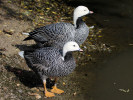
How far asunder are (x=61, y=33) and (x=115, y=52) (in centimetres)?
248

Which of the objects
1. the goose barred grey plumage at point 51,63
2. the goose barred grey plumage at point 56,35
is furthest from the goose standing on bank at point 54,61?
the goose barred grey plumage at point 56,35

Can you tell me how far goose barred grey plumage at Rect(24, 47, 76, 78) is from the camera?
5.71m

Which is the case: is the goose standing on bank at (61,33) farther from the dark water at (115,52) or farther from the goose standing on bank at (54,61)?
the dark water at (115,52)

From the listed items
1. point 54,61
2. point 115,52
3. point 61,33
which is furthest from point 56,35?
point 115,52

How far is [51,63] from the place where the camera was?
18.8 feet

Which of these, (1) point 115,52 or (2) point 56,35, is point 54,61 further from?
(1) point 115,52

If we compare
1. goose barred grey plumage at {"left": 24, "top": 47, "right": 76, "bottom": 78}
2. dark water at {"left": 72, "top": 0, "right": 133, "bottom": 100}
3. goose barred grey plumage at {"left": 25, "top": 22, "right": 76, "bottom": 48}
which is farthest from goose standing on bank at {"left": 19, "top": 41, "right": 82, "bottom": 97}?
dark water at {"left": 72, "top": 0, "right": 133, "bottom": 100}

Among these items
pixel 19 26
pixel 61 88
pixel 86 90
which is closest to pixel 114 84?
pixel 86 90

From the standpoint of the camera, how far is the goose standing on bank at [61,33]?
6812 mm

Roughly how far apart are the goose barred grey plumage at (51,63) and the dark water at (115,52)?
49.3 inches

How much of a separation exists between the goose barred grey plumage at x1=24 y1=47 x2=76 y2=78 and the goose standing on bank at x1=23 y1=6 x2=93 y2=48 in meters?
0.91

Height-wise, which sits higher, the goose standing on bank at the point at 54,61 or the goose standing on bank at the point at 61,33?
the goose standing on bank at the point at 61,33

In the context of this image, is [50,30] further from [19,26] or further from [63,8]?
[63,8]

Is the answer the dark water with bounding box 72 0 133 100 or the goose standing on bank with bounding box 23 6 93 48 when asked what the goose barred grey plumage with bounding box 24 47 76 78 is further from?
the dark water with bounding box 72 0 133 100
